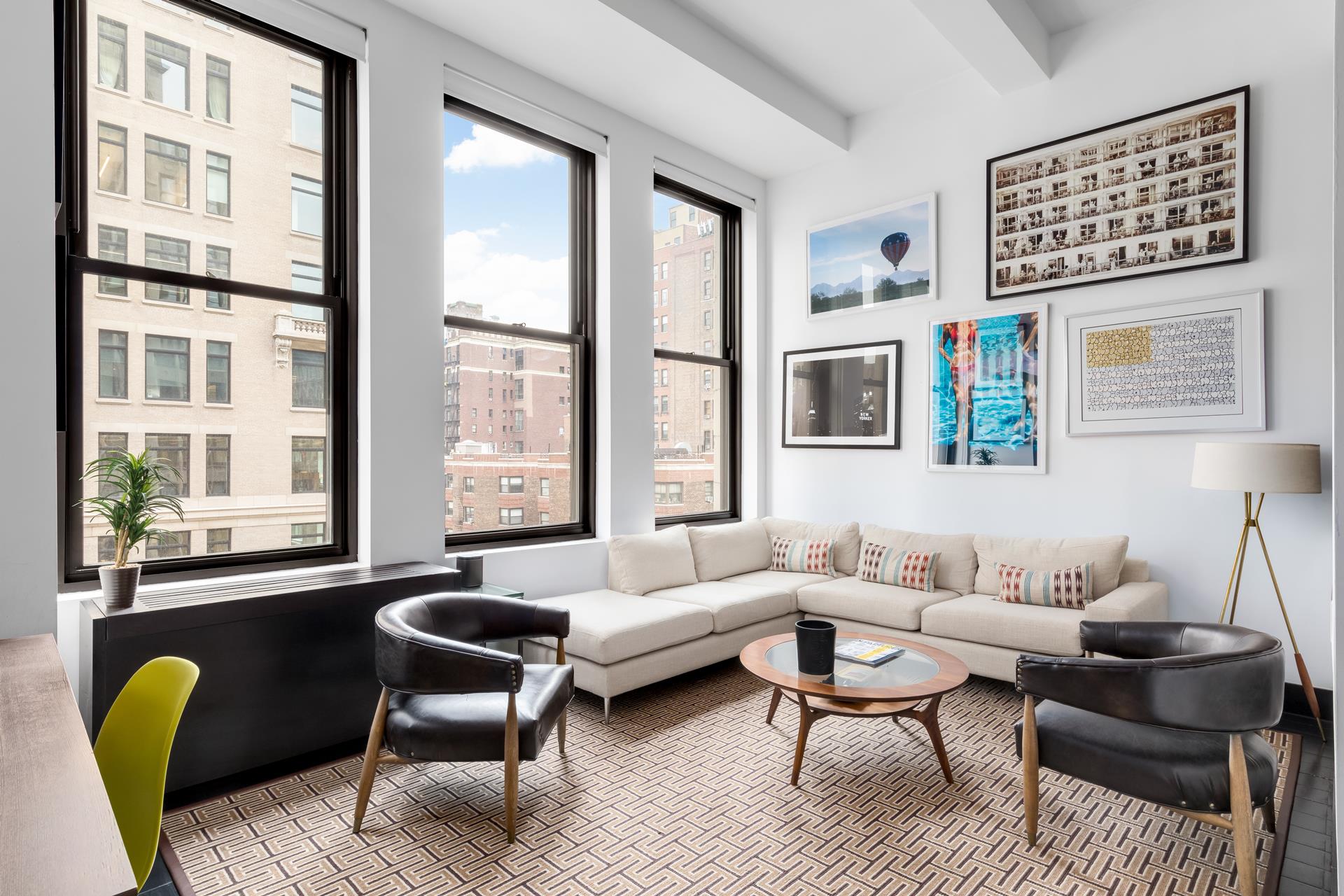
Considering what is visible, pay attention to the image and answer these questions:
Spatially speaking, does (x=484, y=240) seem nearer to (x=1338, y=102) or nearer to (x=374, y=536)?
(x=374, y=536)

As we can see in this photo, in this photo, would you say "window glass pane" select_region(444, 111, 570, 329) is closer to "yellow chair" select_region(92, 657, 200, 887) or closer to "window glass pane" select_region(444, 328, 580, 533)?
"window glass pane" select_region(444, 328, 580, 533)

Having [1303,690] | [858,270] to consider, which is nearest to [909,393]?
[858,270]

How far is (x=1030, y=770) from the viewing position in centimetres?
232

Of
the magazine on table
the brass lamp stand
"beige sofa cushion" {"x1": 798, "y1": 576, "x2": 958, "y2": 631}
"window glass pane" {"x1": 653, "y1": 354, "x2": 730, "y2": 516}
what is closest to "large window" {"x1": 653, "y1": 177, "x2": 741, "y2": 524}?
"window glass pane" {"x1": 653, "y1": 354, "x2": 730, "y2": 516}

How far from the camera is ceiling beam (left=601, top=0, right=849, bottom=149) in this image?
12.4 feet

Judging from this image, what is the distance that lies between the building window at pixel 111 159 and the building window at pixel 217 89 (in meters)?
0.38

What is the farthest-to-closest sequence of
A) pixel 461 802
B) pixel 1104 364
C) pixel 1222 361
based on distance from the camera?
pixel 1104 364 < pixel 1222 361 < pixel 461 802

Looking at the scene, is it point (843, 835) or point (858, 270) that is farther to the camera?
point (858, 270)

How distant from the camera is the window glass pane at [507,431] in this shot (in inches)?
158

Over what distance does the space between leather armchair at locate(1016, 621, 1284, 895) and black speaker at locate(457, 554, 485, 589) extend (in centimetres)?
249

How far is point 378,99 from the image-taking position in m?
3.47

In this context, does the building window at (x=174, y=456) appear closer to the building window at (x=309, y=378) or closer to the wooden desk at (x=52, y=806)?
the building window at (x=309, y=378)

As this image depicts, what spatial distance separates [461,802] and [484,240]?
118 inches

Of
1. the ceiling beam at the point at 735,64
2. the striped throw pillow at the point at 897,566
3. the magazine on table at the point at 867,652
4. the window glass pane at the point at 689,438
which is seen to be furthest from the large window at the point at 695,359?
the magazine on table at the point at 867,652
